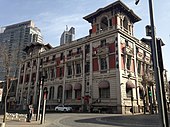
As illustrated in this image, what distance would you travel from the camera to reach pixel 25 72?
5019 centimetres

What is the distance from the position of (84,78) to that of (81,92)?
257cm

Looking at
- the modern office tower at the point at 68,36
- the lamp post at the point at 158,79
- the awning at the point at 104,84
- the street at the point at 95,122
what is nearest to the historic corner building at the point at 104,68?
the awning at the point at 104,84

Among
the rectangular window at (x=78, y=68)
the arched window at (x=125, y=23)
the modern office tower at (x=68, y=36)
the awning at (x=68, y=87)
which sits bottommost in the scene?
the awning at (x=68, y=87)

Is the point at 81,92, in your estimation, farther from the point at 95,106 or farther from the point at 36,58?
the point at 36,58

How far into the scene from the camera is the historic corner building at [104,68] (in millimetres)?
30766

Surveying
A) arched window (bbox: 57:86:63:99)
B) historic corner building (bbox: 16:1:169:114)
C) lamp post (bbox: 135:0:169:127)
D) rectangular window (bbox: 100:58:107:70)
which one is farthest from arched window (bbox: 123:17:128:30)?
lamp post (bbox: 135:0:169:127)

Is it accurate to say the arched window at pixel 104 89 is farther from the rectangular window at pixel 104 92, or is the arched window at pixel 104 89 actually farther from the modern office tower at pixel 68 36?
the modern office tower at pixel 68 36

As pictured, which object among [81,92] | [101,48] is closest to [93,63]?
[101,48]

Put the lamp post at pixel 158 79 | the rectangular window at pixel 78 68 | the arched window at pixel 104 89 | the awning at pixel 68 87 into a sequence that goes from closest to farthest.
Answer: the lamp post at pixel 158 79 < the arched window at pixel 104 89 < the awning at pixel 68 87 < the rectangular window at pixel 78 68

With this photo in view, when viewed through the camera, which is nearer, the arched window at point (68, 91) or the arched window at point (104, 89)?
the arched window at point (104, 89)

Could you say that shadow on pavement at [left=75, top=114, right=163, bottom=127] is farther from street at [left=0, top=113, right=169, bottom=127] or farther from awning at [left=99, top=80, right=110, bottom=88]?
awning at [left=99, top=80, right=110, bottom=88]

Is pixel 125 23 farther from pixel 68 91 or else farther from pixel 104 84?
pixel 68 91

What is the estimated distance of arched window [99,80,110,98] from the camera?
31031mm

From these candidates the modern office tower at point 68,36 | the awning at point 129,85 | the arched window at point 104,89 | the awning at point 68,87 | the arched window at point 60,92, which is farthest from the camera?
the modern office tower at point 68,36
